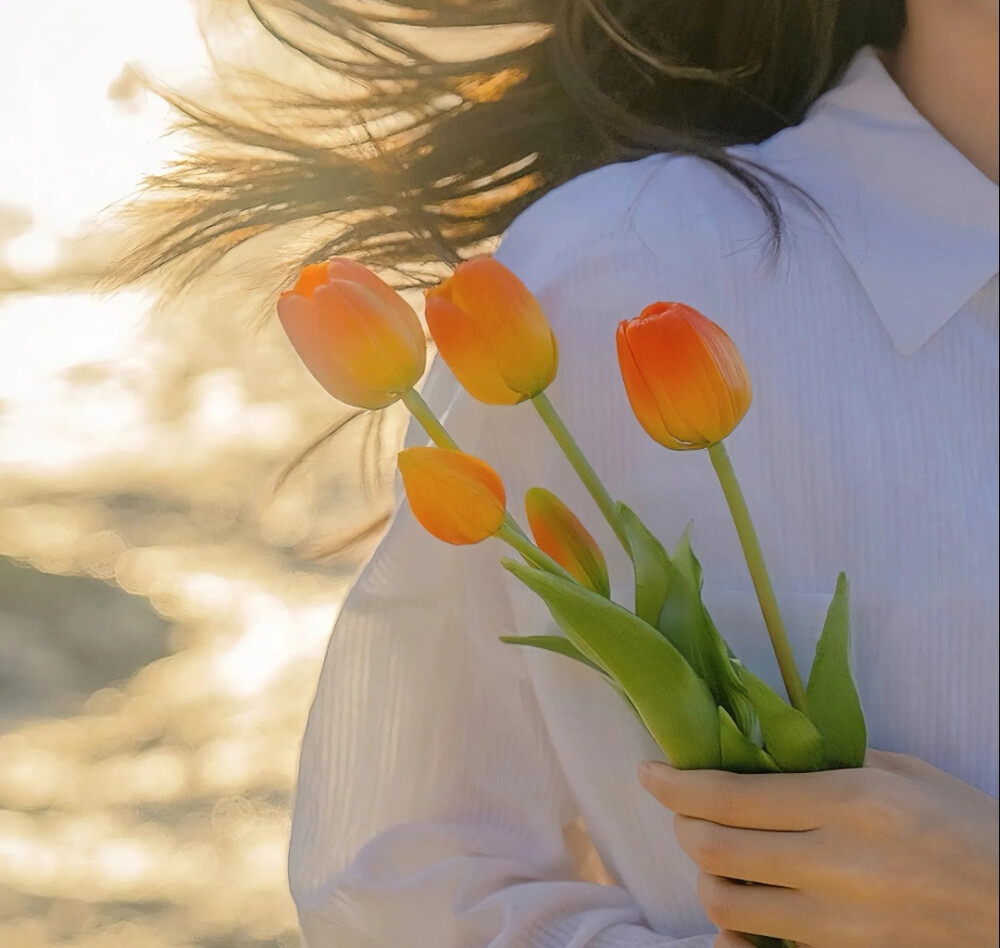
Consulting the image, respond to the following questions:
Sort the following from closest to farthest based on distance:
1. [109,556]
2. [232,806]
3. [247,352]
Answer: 1. [232,806]
2. [109,556]
3. [247,352]

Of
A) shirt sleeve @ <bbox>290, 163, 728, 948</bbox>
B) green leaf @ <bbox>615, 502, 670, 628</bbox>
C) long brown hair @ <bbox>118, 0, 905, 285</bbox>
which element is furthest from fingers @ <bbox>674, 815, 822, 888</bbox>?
long brown hair @ <bbox>118, 0, 905, 285</bbox>

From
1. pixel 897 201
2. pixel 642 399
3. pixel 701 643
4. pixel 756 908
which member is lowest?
pixel 756 908

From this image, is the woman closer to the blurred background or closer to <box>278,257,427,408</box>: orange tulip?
<box>278,257,427,408</box>: orange tulip

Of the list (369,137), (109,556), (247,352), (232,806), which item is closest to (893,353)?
(369,137)

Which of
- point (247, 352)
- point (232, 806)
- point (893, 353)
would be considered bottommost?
point (232, 806)

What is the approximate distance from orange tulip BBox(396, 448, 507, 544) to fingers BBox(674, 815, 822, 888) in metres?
0.20

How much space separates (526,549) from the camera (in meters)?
0.65

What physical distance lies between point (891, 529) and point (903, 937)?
0.23 m

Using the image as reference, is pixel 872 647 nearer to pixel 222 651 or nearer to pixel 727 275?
pixel 727 275

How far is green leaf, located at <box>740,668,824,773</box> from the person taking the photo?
0.65 meters

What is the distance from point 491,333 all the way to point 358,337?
0.06 m

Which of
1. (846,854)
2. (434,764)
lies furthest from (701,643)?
(434,764)

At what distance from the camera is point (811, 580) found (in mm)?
849

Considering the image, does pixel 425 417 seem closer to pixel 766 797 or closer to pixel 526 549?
pixel 526 549
